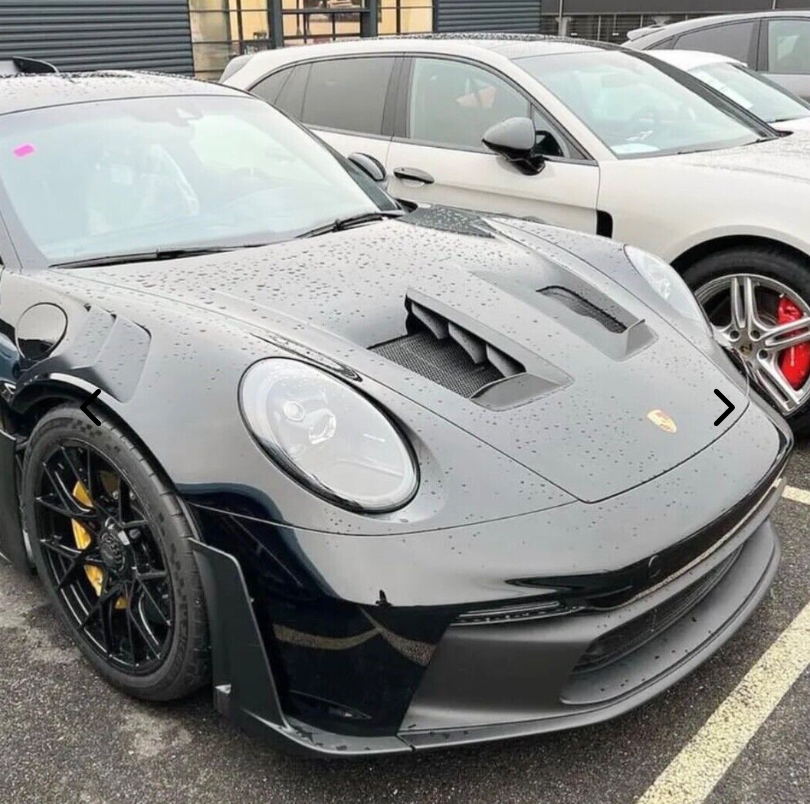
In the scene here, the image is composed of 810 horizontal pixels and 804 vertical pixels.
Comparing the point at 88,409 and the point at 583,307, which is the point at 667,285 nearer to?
the point at 583,307

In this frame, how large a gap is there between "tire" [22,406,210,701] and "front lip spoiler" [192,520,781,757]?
0.07m

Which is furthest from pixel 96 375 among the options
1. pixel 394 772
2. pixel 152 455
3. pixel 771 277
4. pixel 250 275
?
pixel 771 277

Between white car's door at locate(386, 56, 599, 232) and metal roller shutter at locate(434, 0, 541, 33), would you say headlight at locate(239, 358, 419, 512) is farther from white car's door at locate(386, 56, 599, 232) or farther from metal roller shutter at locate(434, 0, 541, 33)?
metal roller shutter at locate(434, 0, 541, 33)

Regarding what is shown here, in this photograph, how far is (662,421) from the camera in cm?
207

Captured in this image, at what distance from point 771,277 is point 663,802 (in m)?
2.26

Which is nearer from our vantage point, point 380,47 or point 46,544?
point 46,544

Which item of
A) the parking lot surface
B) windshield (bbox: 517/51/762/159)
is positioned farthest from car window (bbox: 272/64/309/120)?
the parking lot surface

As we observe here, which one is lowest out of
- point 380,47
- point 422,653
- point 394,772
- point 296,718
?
point 394,772

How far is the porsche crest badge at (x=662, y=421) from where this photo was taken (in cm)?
206

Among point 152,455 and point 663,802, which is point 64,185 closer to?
point 152,455

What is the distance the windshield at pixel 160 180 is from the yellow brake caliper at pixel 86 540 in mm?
691

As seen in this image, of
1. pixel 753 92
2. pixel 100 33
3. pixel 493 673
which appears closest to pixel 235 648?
pixel 493 673

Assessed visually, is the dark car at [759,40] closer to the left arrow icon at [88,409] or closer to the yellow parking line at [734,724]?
the yellow parking line at [734,724]

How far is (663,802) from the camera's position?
1867 mm
